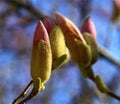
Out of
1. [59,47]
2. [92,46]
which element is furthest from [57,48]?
[92,46]

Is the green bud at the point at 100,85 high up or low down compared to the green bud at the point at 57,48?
down

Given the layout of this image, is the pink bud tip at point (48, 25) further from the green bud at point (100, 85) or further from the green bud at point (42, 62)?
the green bud at point (100, 85)

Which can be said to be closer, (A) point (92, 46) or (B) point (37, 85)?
(B) point (37, 85)

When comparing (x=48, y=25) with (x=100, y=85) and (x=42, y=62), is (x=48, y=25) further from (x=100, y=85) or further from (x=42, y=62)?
(x=100, y=85)

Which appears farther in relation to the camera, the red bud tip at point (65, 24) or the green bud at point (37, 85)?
the red bud tip at point (65, 24)

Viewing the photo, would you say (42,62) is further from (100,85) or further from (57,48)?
(100,85)

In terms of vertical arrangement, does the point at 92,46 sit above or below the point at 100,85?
above

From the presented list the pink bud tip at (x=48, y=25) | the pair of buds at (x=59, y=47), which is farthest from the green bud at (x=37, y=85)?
the pink bud tip at (x=48, y=25)
